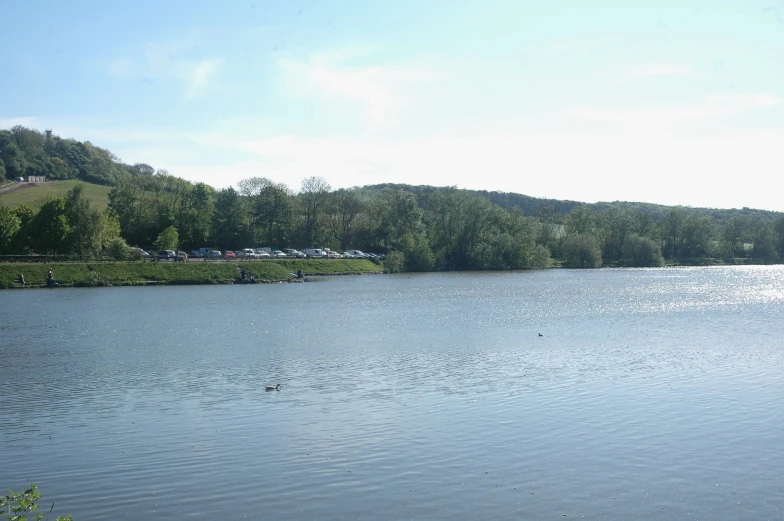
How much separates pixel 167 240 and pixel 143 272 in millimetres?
23891

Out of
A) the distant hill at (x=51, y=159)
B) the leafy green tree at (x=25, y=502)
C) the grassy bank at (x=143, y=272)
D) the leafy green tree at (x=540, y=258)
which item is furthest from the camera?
the distant hill at (x=51, y=159)

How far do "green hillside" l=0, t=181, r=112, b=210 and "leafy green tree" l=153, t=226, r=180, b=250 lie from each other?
12879mm

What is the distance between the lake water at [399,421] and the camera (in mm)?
12484

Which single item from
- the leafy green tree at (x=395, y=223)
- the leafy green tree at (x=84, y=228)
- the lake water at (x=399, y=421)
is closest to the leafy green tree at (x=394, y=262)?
the leafy green tree at (x=395, y=223)

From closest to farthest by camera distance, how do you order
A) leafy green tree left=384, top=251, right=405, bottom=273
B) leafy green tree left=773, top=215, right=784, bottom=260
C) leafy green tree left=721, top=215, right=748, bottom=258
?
1. leafy green tree left=384, top=251, right=405, bottom=273
2. leafy green tree left=773, top=215, right=784, bottom=260
3. leafy green tree left=721, top=215, right=748, bottom=258

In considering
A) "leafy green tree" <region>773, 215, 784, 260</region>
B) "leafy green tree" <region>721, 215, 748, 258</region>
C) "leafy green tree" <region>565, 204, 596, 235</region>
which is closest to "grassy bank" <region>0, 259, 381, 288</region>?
"leafy green tree" <region>565, 204, 596, 235</region>

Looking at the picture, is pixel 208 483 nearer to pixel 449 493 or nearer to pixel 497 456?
pixel 449 493

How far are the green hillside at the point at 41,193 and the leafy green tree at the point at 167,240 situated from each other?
1288 centimetres

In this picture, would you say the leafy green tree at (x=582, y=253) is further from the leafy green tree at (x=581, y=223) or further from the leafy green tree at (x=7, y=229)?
the leafy green tree at (x=7, y=229)

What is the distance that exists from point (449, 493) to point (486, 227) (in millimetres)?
108647

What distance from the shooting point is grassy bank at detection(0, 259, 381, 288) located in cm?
7556

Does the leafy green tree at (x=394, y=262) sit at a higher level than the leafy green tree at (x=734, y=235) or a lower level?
lower

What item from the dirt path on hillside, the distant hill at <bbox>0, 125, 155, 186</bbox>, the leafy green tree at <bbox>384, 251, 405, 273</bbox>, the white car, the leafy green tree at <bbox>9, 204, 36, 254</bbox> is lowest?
the leafy green tree at <bbox>384, 251, 405, 273</bbox>

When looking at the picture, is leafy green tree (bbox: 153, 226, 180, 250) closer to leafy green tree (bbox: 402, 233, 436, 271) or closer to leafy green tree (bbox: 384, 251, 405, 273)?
leafy green tree (bbox: 384, 251, 405, 273)
